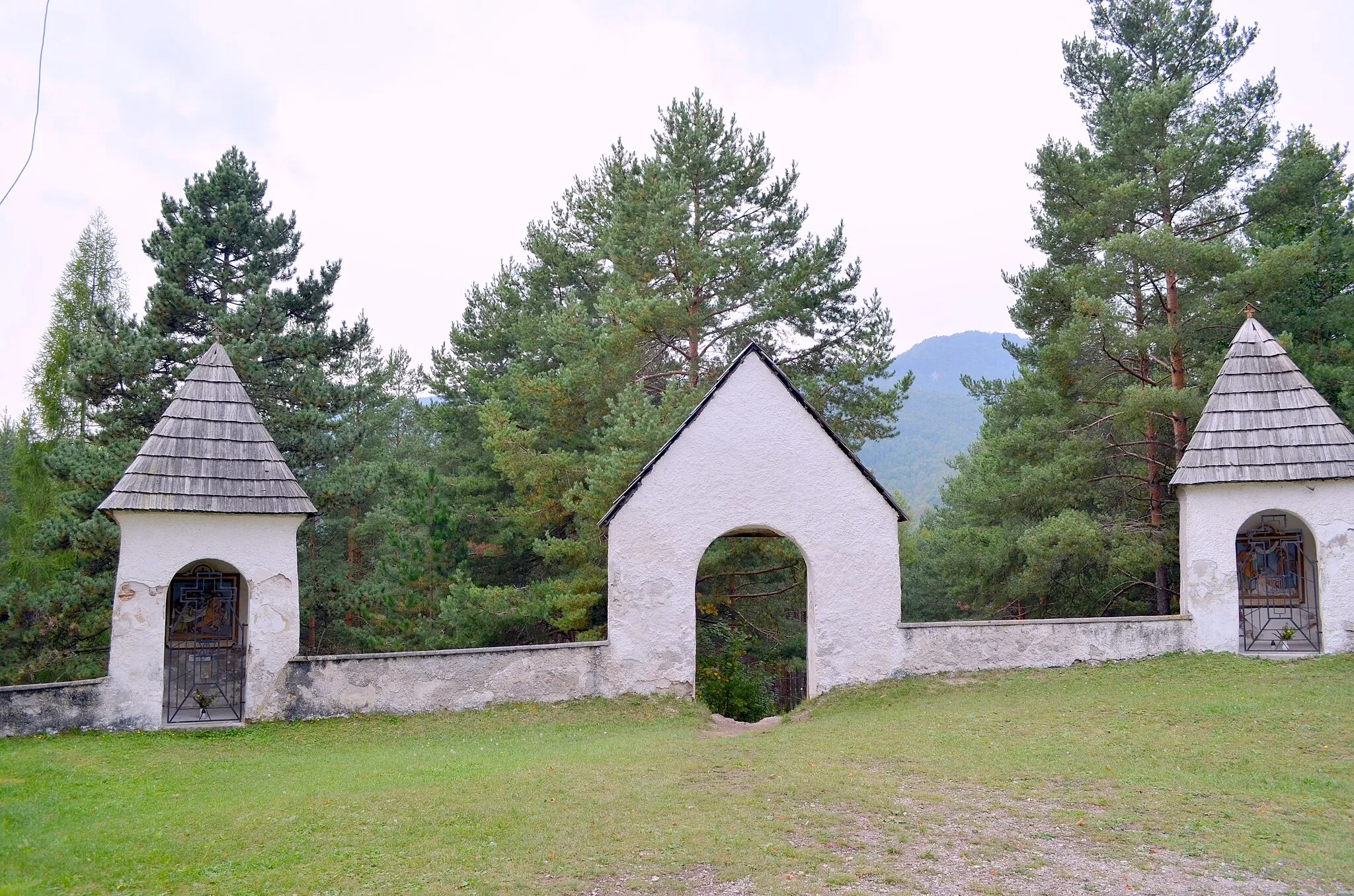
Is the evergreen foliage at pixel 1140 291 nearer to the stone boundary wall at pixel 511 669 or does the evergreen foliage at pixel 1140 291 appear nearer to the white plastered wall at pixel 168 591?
the stone boundary wall at pixel 511 669

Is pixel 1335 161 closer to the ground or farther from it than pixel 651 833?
farther from it

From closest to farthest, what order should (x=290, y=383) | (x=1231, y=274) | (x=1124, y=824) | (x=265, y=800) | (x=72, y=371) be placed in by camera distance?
(x=1124, y=824) < (x=265, y=800) < (x=1231, y=274) < (x=72, y=371) < (x=290, y=383)

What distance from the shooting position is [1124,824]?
724 cm

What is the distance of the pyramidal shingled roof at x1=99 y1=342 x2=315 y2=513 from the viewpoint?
12555 mm

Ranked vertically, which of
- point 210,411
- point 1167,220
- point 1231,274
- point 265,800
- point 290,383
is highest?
point 1167,220

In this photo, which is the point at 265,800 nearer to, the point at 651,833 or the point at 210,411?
the point at 651,833

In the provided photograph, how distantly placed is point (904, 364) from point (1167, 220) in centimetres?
14278

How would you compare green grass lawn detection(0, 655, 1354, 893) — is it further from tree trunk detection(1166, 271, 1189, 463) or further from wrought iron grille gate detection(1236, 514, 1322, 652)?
tree trunk detection(1166, 271, 1189, 463)

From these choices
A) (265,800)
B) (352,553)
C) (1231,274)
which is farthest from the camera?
(352,553)

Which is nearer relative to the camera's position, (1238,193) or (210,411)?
(210,411)

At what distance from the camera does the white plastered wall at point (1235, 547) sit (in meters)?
13.5

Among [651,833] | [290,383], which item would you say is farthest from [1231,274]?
[290,383]

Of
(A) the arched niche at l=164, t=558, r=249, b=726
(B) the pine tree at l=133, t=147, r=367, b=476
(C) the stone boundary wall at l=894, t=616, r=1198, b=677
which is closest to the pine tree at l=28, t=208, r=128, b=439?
(B) the pine tree at l=133, t=147, r=367, b=476

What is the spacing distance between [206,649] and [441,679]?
338 cm
